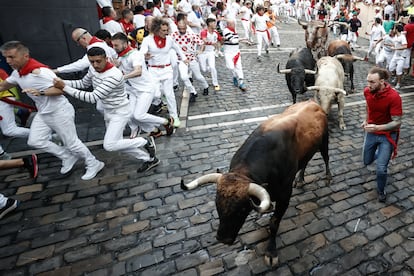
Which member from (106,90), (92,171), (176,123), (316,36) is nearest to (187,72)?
(176,123)

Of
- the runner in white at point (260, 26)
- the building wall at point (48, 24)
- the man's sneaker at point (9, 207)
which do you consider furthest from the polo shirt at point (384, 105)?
the runner in white at point (260, 26)

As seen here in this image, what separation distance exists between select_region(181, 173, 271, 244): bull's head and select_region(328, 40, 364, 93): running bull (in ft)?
28.8

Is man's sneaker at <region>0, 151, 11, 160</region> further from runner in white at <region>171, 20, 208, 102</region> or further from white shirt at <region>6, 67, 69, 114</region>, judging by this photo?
runner in white at <region>171, 20, 208, 102</region>

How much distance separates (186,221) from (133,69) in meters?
3.51

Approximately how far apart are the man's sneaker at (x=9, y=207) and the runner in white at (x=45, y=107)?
108 cm

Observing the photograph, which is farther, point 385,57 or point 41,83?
point 385,57

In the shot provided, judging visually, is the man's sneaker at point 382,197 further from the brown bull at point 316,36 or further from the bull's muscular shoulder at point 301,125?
the brown bull at point 316,36

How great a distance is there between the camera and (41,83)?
4922 mm

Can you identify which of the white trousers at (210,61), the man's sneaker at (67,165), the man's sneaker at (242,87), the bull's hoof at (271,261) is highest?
the white trousers at (210,61)

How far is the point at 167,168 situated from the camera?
616 centimetres

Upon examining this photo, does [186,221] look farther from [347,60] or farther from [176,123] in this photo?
[347,60]

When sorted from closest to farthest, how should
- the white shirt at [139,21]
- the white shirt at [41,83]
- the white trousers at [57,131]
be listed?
1. the white shirt at [41,83]
2. the white trousers at [57,131]
3. the white shirt at [139,21]

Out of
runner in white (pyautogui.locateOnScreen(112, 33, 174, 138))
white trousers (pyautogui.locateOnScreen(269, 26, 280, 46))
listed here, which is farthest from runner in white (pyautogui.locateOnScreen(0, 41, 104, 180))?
white trousers (pyautogui.locateOnScreen(269, 26, 280, 46))

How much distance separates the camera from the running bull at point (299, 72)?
877 cm
